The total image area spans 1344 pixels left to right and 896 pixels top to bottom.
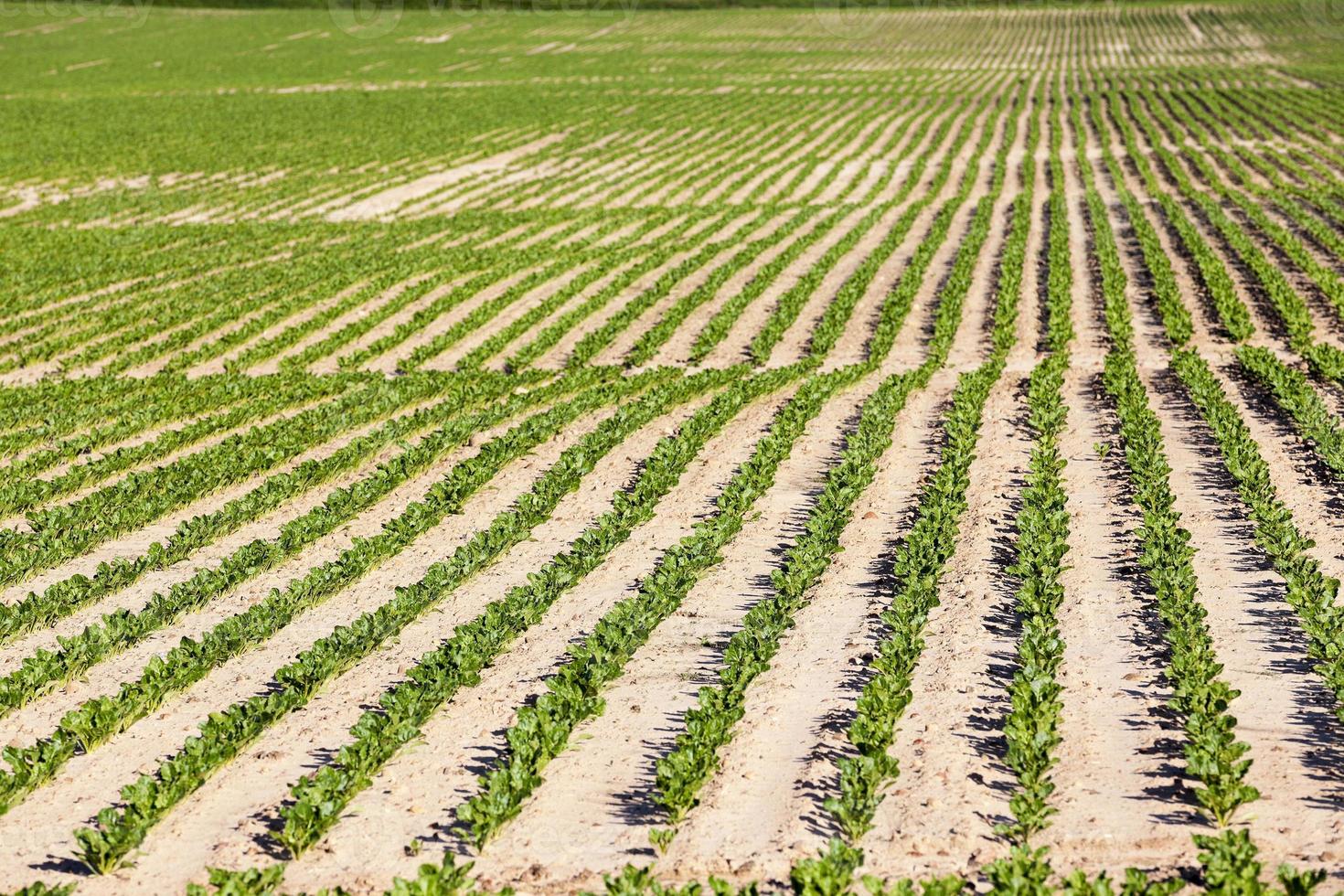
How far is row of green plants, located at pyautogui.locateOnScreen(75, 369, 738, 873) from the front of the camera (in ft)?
24.5

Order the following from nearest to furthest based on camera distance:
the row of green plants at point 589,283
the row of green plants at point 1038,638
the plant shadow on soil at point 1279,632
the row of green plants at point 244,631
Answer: the row of green plants at point 1038,638
the plant shadow on soil at point 1279,632
the row of green plants at point 244,631
the row of green plants at point 589,283

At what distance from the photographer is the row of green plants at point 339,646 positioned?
7.46 m

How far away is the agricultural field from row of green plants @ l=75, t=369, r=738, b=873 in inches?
1.8

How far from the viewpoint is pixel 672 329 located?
20891mm

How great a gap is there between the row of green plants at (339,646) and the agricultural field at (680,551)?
46 millimetres

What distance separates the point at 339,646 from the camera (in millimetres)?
9742

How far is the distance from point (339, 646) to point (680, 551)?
11.3 ft

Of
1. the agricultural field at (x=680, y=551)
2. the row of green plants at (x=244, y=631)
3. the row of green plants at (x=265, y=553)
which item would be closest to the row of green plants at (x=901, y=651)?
the agricultural field at (x=680, y=551)

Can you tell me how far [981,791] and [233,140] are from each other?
160ft

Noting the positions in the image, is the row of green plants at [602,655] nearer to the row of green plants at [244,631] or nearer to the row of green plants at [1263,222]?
the row of green plants at [244,631]

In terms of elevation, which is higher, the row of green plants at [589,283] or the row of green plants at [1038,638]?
the row of green plants at [589,283]

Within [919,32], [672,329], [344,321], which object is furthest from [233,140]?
[919,32]

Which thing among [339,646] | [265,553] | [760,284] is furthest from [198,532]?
[760,284]

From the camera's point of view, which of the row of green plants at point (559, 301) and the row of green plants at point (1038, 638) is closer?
the row of green plants at point (1038, 638)
